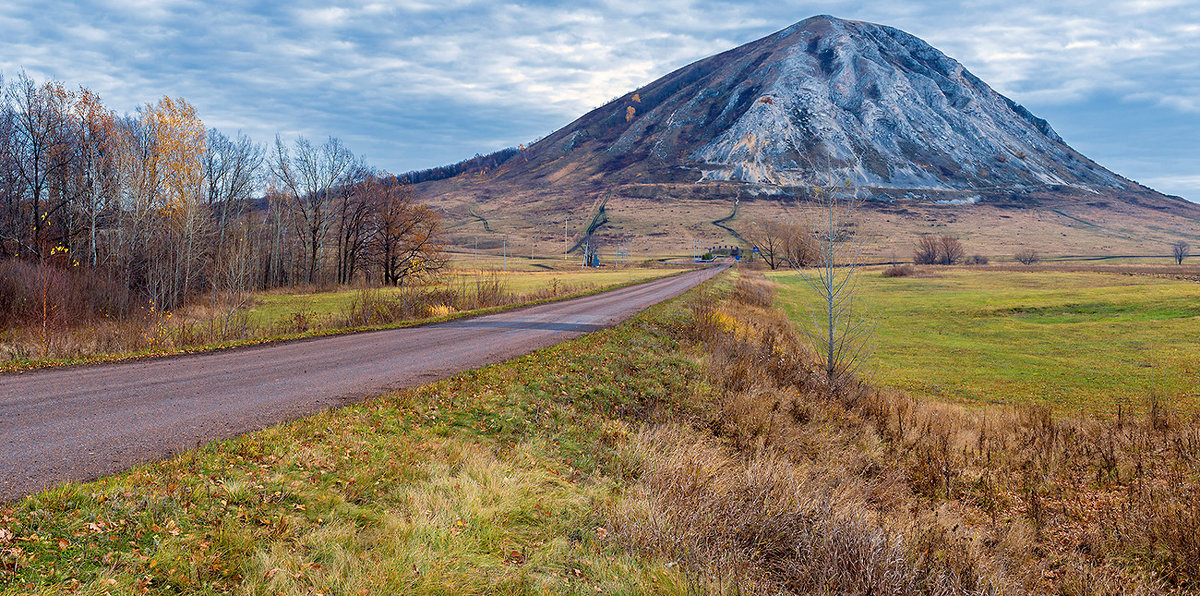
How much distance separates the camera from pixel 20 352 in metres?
12.0

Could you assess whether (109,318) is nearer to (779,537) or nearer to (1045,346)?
(779,537)

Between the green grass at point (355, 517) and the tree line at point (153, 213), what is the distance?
1443 centimetres

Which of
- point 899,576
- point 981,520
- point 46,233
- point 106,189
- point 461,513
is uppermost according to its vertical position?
point 106,189

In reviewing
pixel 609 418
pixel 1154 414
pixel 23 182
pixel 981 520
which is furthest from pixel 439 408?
pixel 23 182

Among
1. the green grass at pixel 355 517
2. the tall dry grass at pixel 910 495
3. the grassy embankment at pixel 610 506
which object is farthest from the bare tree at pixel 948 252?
the green grass at pixel 355 517

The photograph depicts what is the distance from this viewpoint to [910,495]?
9.68 meters

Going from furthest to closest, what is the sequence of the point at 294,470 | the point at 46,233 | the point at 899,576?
the point at 46,233 < the point at 294,470 < the point at 899,576

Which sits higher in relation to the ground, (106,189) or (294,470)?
(106,189)

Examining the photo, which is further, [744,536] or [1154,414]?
[1154,414]

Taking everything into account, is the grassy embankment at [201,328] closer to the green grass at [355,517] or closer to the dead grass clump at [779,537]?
the green grass at [355,517]

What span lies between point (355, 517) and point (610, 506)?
2675 mm

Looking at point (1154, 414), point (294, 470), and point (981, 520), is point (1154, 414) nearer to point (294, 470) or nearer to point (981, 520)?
point (981, 520)

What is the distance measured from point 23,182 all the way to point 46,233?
436 centimetres

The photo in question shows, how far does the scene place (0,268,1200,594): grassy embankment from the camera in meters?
4.64
